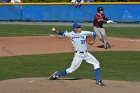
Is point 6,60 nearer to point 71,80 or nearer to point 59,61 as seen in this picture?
point 59,61

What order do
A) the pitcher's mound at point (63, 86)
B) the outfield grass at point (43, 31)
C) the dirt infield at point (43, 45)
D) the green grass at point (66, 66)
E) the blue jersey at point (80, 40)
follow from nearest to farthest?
the pitcher's mound at point (63, 86), the blue jersey at point (80, 40), the green grass at point (66, 66), the dirt infield at point (43, 45), the outfield grass at point (43, 31)

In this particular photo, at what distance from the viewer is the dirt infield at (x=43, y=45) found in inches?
862

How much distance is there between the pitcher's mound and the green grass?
994 mm

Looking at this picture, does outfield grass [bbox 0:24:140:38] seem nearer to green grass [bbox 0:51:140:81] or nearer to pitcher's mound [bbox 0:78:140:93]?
green grass [bbox 0:51:140:81]

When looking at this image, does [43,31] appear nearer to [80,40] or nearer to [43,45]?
[43,45]

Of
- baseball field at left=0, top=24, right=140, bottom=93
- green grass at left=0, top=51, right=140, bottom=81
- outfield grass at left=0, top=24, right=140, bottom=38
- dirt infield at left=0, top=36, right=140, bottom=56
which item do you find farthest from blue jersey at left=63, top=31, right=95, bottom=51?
outfield grass at left=0, top=24, right=140, bottom=38

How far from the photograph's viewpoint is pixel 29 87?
1323 cm

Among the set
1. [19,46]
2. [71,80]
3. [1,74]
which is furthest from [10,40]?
[71,80]

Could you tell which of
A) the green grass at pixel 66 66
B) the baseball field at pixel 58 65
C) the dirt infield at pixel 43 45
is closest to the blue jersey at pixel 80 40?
the baseball field at pixel 58 65

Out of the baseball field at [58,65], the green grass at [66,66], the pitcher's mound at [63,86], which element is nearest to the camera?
the pitcher's mound at [63,86]

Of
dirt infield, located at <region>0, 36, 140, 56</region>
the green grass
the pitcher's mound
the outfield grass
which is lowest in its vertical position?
the outfield grass

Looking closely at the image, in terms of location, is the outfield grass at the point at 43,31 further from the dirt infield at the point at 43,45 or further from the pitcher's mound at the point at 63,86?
the pitcher's mound at the point at 63,86

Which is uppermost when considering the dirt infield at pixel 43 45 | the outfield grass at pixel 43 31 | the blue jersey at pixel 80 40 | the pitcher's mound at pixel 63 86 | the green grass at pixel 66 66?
the blue jersey at pixel 80 40

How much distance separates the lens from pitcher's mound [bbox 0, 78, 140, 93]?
41.8ft
